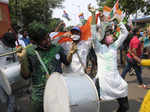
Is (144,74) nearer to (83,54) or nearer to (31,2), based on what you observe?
(83,54)

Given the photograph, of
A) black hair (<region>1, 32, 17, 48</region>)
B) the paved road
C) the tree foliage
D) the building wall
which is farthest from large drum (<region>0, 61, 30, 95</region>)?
the tree foliage

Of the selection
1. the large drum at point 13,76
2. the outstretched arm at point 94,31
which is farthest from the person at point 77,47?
the large drum at point 13,76

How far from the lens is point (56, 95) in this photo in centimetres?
202

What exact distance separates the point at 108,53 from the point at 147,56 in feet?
21.2

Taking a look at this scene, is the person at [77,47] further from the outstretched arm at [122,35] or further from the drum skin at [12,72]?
the drum skin at [12,72]

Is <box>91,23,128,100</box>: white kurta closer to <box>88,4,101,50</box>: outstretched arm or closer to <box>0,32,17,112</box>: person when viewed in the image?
<box>88,4,101,50</box>: outstretched arm

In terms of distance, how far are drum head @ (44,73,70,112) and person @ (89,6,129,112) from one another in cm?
131

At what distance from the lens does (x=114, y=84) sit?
3.18 metres

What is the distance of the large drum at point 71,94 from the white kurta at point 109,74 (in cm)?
118

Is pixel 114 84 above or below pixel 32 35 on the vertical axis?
below

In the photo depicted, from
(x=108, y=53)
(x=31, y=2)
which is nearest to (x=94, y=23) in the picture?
(x=108, y=53)

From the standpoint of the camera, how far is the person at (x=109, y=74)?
3.18 m

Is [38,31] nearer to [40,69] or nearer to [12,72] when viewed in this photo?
[40,69]

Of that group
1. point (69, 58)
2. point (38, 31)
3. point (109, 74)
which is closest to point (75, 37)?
→ point (109, 74)
